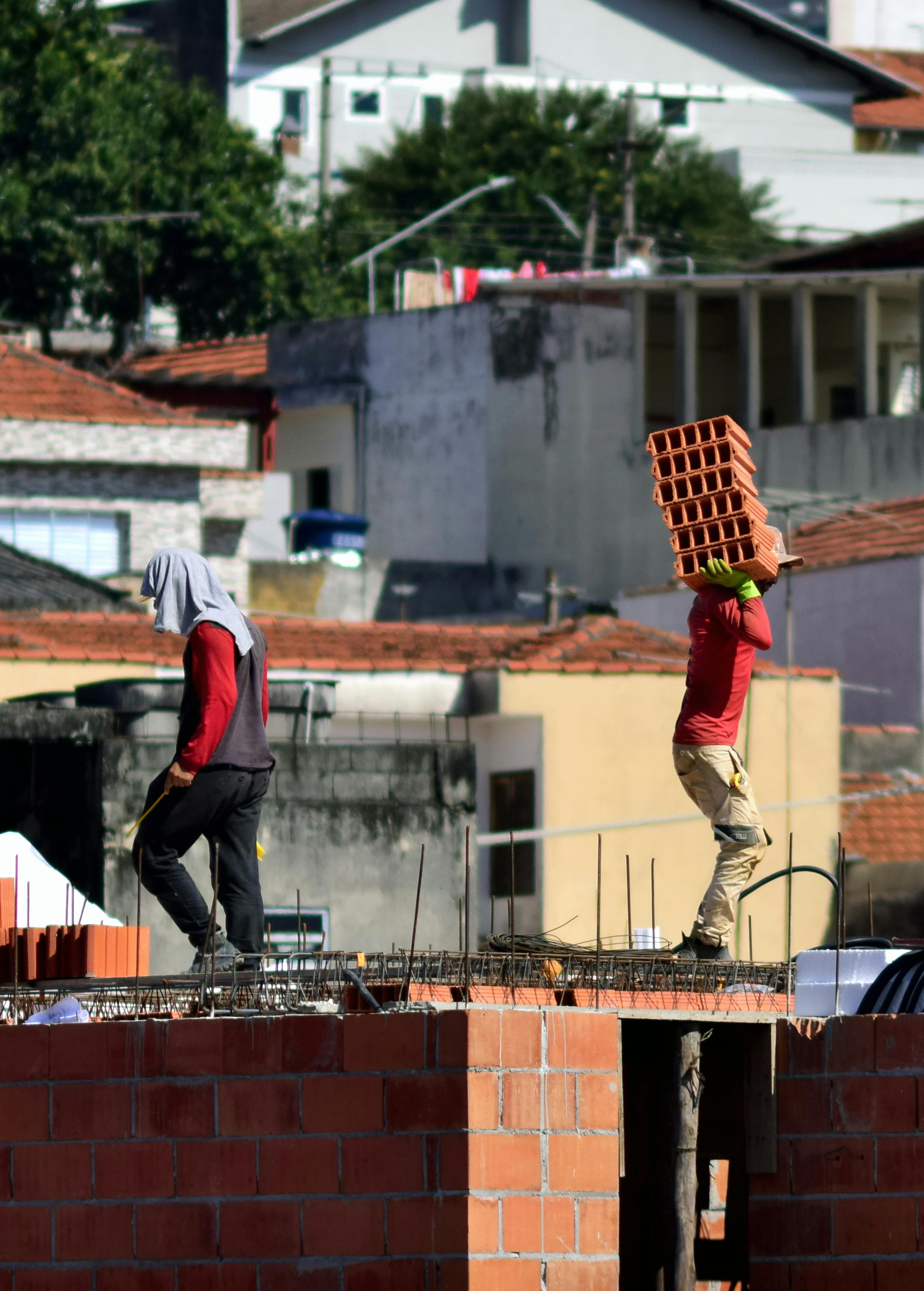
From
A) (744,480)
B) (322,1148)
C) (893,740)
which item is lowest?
(893,740)

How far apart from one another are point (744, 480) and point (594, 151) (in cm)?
4152

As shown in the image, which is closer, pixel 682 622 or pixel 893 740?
pixel 893 740

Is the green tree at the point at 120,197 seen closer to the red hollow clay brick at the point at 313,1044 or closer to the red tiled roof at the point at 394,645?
the red tiled roof at the point at 394,645

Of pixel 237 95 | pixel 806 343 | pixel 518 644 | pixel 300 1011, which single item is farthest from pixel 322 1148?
pixel 237 95

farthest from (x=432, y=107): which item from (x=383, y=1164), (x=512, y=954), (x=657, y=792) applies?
(x=383, y=1164)

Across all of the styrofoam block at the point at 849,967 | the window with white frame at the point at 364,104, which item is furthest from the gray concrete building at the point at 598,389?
the styrofoam block at the point at 849,967

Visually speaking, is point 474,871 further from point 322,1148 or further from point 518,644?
point 322,1148

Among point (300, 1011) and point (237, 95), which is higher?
point (237, 95)

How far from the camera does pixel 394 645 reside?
73.1 ft

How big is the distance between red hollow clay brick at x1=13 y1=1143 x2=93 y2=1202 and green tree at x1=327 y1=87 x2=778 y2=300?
4104 cm

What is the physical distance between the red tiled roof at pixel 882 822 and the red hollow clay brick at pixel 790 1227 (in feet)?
47.8

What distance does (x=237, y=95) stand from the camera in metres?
56.6

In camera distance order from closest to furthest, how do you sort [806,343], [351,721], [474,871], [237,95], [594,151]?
[474,871]
[351,721]
[806,343]
[594,151]
[237,95]

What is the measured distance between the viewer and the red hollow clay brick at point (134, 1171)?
22.4 ft
